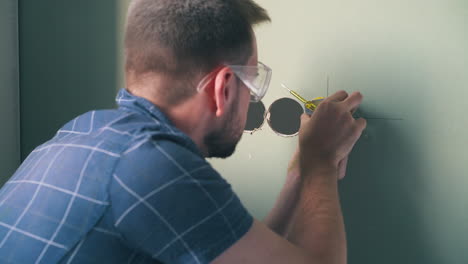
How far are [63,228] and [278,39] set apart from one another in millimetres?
595

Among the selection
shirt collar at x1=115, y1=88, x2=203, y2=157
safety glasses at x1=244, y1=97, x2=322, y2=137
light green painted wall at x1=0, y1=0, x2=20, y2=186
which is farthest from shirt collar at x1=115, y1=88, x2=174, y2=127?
light green painted wall at x1=0, y1=0, x2=20, y2=186

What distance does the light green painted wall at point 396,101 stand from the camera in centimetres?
85

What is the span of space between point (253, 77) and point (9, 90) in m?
0.76

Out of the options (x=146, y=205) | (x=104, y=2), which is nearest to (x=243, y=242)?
(x=146, y=205)

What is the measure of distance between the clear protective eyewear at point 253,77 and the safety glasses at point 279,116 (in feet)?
0.58

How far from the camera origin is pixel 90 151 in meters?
0.62

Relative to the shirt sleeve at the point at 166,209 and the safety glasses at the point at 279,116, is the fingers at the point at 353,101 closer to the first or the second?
the safety glasses at the point at 279,116

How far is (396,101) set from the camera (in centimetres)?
88

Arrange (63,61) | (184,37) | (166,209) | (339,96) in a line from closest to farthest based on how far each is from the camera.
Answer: (166,209), (184,37), (339,96), (63,61)

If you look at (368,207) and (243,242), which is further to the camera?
(368,207)

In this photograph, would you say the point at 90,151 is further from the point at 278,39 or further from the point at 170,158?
the point at 278,39

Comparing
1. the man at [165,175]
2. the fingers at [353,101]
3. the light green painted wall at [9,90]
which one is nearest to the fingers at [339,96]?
the fingers at [353,101]

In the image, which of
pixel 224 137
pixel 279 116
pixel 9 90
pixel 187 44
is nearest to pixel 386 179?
pixel 279 116

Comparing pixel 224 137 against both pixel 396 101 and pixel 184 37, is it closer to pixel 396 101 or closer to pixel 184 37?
pixel 184 37
